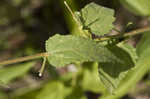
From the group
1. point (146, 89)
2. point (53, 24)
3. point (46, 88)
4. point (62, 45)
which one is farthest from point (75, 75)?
point (62, 45)

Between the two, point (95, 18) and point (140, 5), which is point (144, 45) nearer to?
point (140, 5)

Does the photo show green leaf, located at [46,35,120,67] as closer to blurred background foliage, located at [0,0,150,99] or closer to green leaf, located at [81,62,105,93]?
green leaf, located at [81,62,105,93]

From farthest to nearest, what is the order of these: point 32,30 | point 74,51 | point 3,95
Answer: point 32,30 → point 3,95 → point 74,51

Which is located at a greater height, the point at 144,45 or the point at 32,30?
the point at 32,30

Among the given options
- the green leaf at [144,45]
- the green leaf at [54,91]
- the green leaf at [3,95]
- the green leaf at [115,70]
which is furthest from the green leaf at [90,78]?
the green leaf at [115,70]

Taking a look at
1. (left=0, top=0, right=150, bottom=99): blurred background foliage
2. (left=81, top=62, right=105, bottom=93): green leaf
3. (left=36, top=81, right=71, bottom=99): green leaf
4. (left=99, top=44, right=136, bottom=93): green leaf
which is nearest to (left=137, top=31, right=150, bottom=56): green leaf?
(left=99, top=44, right=136, bottom=93): green leaf

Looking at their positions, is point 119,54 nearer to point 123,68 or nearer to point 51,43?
point 123,68

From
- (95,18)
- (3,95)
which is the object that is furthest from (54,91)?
(95,18)
